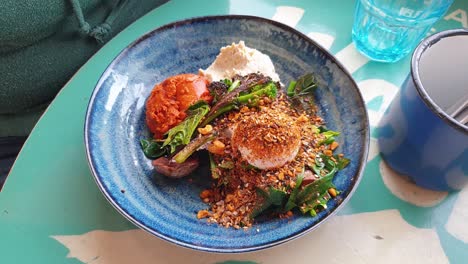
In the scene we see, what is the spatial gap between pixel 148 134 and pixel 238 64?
0.88ft

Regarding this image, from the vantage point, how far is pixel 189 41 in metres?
1.02

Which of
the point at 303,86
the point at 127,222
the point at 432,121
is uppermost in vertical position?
the point at 127,222

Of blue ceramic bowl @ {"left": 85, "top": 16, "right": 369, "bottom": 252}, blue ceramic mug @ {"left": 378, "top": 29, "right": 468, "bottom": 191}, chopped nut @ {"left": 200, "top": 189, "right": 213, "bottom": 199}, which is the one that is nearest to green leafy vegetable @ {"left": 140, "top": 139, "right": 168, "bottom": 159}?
blue ceramic bowl @ {"left": 85, "top": 16, "right": 369, "bottom": 252}

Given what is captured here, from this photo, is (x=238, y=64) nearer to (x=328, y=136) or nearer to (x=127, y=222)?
(x=328, y=136)

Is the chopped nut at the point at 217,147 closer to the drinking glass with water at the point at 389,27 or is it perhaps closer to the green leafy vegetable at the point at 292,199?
the green leafy vegetable at the point at 292,199

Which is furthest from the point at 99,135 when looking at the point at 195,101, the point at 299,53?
the point at 299,53

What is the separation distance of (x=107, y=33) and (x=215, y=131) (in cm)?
49

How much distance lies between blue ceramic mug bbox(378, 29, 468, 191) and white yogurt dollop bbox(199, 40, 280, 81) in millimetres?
299

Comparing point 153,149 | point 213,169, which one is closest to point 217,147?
point 213,169

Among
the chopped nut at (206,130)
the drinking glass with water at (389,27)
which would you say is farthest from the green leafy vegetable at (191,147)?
the drinking glass with water at (389,27)

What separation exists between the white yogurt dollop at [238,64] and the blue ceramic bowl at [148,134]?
6cm

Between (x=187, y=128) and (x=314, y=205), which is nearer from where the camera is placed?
(x=314, y=205)

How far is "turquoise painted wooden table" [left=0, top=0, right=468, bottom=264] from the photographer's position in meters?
0.78

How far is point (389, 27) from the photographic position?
1.12m
